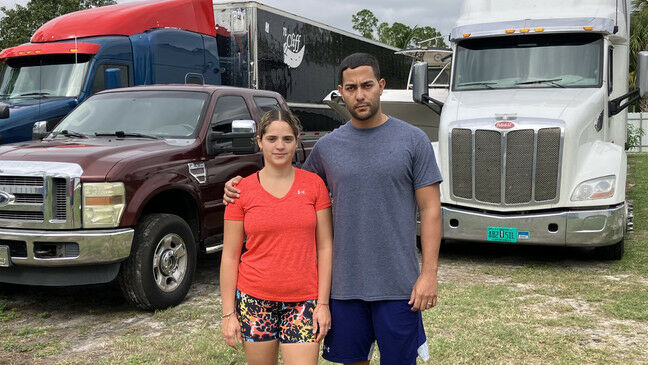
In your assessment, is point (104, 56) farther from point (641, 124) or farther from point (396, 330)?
point (641, 124)

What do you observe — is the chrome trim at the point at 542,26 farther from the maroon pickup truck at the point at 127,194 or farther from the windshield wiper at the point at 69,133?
the windshield wiper at the point at 69,133

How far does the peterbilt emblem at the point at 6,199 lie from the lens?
5191 mm

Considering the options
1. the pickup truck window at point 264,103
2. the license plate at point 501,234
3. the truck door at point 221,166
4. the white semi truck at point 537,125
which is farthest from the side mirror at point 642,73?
the truck door at point 221,166

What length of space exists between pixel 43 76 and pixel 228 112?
4551mm

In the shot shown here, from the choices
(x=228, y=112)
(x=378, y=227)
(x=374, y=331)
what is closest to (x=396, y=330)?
(x=374, y=331)

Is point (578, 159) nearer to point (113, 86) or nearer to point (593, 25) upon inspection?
point (593, 25)

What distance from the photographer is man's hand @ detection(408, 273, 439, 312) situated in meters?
2.81

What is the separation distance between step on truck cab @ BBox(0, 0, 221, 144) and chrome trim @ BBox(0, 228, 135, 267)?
4.13m

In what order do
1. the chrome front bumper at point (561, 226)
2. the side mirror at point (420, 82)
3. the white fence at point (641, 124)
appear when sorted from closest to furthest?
the chrome front bumper at point (561, 226)
the side mirror at point (420, 82)
the white fence at point (641, 124)

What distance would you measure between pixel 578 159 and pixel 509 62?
1.69 metres

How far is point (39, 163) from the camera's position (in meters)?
5.20

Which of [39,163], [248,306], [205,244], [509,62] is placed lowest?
[205,244]

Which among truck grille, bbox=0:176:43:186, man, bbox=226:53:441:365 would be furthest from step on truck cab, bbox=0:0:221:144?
man, bbox=226:53:441:365

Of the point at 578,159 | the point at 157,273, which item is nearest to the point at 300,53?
the point at 578,159
